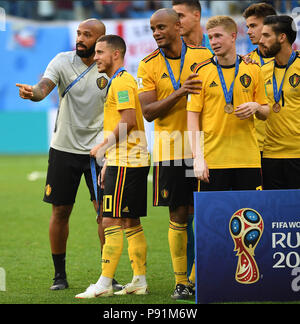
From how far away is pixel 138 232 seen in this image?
18.3 feet

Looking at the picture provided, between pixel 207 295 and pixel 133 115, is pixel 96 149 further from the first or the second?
pixel 207 295

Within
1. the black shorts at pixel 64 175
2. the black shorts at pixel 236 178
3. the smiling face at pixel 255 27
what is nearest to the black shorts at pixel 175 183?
the black shorts at pixel 236 178

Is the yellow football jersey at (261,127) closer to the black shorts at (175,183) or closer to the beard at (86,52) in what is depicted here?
the black shorts at (175,183)

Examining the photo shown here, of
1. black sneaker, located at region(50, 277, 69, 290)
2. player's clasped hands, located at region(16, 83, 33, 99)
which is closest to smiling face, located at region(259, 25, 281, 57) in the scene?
player's clasped hands, located at region(16, 83, 33, 99)

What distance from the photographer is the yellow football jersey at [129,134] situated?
17.6ft

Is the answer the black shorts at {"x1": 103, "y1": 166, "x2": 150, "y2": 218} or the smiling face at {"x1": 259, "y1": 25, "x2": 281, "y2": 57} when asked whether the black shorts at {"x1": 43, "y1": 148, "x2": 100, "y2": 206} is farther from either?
the smiling face at {"x1": 259, "y1": 25, "x2": 281, "y2": 57}

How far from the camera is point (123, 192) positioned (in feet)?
17.6

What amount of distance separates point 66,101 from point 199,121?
1.35m

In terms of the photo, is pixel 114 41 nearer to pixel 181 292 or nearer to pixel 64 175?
pixel 64 175

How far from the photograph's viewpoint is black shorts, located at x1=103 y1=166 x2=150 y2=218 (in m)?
5.36

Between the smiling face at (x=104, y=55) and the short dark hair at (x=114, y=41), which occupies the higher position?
the short dark hair at (x=114, y=41)

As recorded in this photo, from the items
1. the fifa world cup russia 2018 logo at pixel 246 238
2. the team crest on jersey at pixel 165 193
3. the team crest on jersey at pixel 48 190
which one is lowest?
the fifa world cup russia 2018 logo at pixel 246 238

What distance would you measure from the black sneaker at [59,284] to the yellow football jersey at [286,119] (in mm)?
1980

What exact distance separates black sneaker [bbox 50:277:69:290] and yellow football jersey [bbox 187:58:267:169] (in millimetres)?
1669
